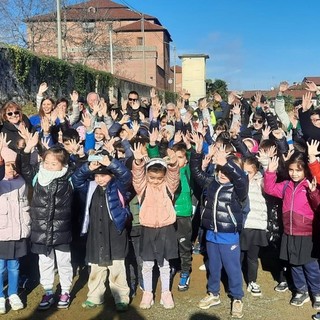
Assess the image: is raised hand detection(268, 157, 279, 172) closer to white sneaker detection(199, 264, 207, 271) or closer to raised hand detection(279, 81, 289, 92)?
white sneaker detection(199, 264, 207, 271)

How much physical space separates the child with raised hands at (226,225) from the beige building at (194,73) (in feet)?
158

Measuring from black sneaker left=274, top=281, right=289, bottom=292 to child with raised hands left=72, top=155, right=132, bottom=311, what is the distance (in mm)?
1715

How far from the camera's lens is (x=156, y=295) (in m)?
4.84

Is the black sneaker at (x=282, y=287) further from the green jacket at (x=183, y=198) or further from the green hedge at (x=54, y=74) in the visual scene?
the green hedge at (x=54, y=74)

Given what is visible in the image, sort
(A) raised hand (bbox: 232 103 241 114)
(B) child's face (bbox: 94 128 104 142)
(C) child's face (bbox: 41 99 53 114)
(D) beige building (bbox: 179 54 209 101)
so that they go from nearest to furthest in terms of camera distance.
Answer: (B) child's face (bbox: 94 128 104 142) < (C) child's face (bbox: 41 99 53 114) < (A) raised hand (bbox: 232 103 241 114) < (D) beige building (bbox: 179 54 209 101)

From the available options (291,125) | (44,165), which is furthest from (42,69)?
(44,165)

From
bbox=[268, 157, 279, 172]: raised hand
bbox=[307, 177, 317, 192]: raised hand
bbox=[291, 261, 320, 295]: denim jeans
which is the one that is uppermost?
bbox=[268, 157, 279, 172]: raised hand

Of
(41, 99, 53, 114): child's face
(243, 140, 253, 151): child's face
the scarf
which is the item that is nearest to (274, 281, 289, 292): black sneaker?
(243, 140, 253, 151): child's face

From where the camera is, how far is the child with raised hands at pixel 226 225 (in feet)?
14.3

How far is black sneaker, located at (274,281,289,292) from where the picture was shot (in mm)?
4952

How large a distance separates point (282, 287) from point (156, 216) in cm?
175

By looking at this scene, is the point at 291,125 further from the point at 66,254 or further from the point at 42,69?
the point at 42,69

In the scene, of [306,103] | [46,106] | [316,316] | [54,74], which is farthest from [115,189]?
[54,74]

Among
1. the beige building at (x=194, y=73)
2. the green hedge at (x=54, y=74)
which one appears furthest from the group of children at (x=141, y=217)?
the beige building at (x=194, y=73)
